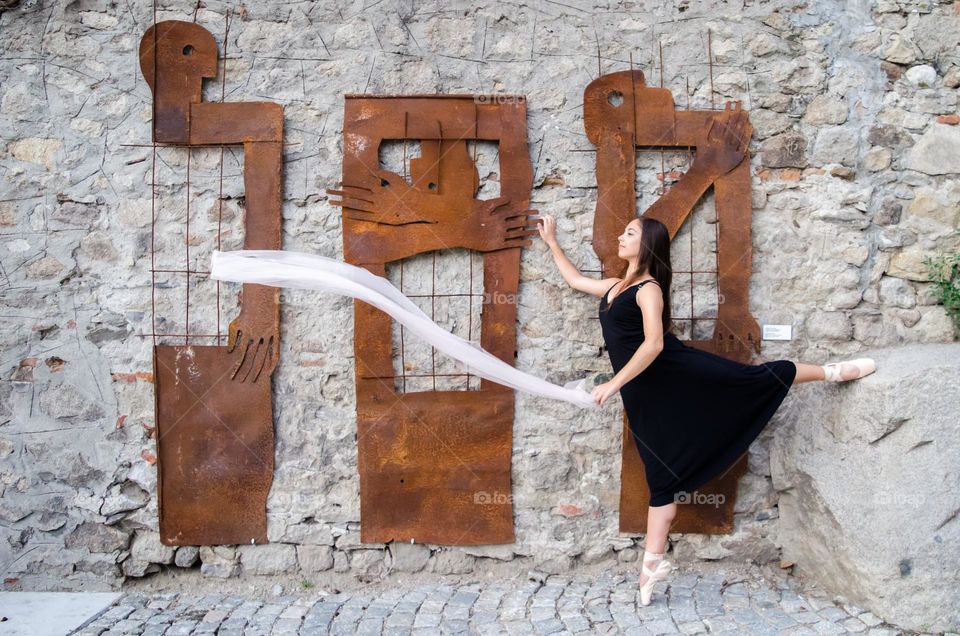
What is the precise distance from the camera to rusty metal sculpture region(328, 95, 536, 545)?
3.34 m

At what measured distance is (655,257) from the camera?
3020 millimetres

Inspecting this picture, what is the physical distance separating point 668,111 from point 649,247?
2.75 ft

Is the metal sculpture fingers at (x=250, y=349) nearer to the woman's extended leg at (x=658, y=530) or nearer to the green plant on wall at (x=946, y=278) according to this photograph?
the woman's extended leg at (x=658, y=530)

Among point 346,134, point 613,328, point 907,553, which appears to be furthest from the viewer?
point 346,134

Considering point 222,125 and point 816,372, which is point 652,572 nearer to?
point 816,372

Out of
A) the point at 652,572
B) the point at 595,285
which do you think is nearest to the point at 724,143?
the point at 595,285

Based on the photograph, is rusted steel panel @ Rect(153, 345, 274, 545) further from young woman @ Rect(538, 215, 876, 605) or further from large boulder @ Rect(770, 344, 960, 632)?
large boulder @ Rect(770, 344, 960, 632)

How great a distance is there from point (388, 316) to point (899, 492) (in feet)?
7.82

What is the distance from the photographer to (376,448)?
3.38 metres

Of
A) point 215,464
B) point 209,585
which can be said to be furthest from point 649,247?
point 209,585

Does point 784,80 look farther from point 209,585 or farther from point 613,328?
point 209,585

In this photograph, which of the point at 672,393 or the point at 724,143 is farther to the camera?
the point at 724,143

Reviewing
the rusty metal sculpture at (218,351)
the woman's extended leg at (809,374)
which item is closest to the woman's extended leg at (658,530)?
the woman's extended leg at (809,374)

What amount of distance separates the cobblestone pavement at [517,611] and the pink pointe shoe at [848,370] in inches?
39.8
